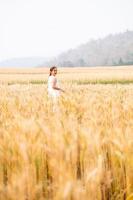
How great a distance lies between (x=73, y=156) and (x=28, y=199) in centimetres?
41

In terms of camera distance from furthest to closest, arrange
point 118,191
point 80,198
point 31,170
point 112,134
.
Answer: point 112,134, point 118,191, point 31,170, point 80,198

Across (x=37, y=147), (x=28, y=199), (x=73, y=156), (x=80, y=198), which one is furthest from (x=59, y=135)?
(x=80, y=198)

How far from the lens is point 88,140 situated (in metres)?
2.56

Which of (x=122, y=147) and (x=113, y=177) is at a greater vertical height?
(x=122, y=147)

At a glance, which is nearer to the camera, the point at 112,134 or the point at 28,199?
the point at 28,199

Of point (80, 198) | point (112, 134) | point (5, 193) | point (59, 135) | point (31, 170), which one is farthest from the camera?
point (112, 134)

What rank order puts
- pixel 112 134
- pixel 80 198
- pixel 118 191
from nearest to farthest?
pixel 80 198, pixel 118 191, pixel 112 134

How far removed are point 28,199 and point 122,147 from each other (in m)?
0.73

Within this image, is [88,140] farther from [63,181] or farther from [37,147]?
[63,181]

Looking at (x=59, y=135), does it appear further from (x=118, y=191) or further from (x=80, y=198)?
(x=80, y=198)

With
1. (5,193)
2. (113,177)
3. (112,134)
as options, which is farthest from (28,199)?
(112,134)

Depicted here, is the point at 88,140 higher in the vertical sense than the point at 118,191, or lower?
higher

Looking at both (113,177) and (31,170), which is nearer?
(31,170)

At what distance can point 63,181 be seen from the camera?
6.08 feet
